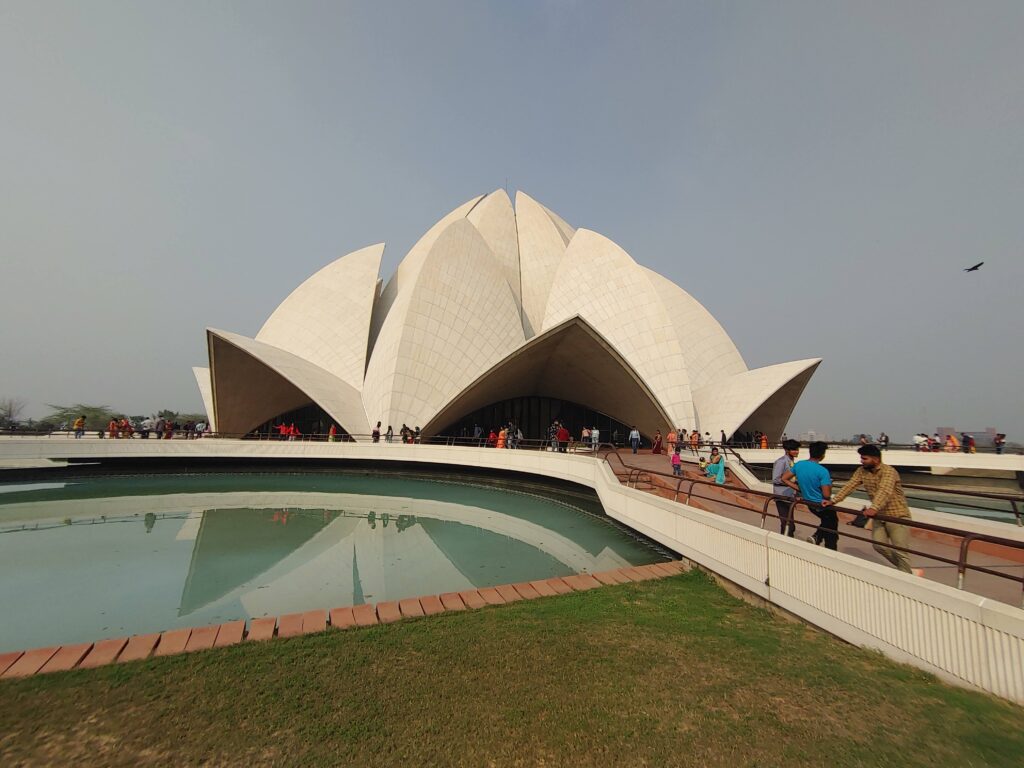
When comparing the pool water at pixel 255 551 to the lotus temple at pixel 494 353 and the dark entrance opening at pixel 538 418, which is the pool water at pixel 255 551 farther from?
the dark entrance opening at pixel 538 418

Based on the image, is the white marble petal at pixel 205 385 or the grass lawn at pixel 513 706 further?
the white marble petal at pixel 205 385

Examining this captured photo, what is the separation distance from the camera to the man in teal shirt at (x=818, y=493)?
4.29 m

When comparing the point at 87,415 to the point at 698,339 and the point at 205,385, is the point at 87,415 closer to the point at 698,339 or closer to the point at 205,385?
the point at 205,385

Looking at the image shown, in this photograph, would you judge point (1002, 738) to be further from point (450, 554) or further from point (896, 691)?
point (450, 554)

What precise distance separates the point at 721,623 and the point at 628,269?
20000 millimetres

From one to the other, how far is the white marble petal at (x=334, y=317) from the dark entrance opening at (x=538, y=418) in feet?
20.7

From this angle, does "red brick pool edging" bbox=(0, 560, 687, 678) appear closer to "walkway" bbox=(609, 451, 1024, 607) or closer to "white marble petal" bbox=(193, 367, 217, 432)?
"walkway" bbox=(609, 451, 1024, 607)

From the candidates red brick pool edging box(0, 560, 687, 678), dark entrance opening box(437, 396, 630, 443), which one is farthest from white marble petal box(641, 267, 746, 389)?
red brick pool edging box(0, 560, 687, 678)

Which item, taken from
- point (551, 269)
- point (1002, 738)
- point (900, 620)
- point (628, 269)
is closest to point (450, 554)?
point (900, 620)

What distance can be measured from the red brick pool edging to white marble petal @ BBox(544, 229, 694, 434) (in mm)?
15731

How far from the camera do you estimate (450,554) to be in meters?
7.10

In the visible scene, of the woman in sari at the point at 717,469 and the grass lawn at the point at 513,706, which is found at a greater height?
the woman in sari at the point at 717,469

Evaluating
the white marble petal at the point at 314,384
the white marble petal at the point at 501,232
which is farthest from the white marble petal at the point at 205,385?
the white marble petal at the point at 501,232

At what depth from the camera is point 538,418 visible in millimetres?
25266
